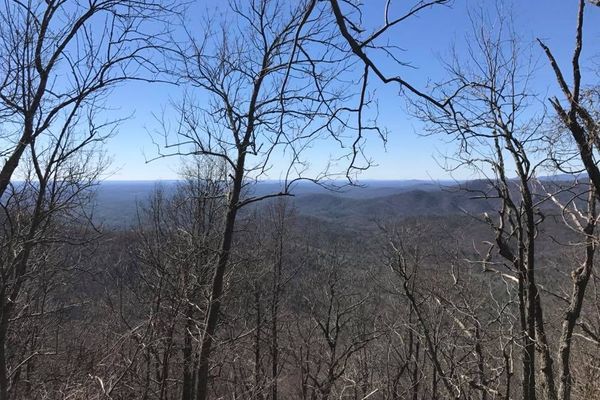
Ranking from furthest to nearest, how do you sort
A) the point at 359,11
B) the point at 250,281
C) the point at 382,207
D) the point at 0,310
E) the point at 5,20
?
the point at 382,207 → the point at 250,281 → the point at 0,310 → the point at 5,20 → the point at 359,11

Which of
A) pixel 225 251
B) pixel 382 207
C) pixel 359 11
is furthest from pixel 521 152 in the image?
pixel 382 207

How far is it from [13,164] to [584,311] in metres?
23.0

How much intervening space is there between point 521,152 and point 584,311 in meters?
16.9

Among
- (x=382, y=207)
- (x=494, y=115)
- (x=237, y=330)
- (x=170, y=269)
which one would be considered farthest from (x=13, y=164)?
(x=382, y=207)

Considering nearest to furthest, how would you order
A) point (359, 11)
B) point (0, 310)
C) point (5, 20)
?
point (359, 11)
point (5, 20)
point (0, 310)

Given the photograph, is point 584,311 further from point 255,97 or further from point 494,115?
point 255,97

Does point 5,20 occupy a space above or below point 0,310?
above

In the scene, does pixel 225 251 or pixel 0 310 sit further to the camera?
pixel 225 251

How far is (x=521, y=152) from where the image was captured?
768cm

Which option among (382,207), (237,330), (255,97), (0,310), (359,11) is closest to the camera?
(359,11)

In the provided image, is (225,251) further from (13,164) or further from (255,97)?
(13,164)

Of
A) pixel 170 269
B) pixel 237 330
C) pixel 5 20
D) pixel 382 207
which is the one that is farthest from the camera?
pixel 382 207

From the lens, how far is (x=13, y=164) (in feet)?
15.7

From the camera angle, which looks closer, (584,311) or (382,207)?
(584,311)
